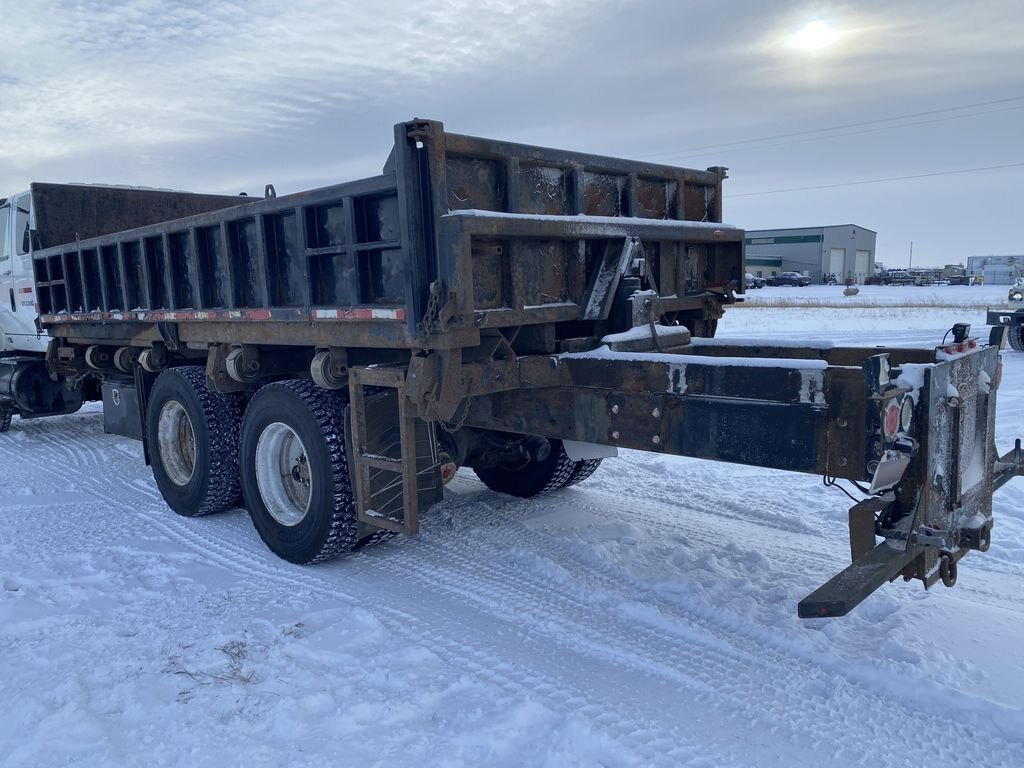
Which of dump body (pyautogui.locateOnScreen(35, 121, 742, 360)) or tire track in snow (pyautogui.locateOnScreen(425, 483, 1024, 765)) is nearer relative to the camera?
tire track in snow (pyautogui.locateOnScreen(425, 483, 1024, 765))

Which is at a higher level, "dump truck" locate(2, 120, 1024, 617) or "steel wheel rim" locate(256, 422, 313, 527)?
"dump truck" locate(2, 120, 1024, 617)

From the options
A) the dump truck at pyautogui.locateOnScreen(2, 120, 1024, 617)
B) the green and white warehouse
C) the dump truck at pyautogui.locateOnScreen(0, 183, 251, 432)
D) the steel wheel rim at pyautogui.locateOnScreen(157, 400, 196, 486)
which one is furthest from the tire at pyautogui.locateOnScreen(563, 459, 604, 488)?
the green and white warehouse

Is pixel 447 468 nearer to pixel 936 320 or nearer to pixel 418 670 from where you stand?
pixel 418 670

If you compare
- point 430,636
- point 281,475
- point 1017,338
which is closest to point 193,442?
point 281,475

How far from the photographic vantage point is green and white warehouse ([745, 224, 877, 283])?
73.1 m

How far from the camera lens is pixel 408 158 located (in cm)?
371

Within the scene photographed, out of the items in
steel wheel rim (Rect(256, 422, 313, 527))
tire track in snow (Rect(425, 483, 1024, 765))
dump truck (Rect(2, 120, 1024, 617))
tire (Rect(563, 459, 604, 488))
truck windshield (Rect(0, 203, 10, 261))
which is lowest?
tire track in snow (Rect(425, 483, 1024, 765))

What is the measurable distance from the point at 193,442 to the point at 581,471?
9.60ft

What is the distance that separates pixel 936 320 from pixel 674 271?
2061 centimetres

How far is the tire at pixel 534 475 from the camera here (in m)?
5.95

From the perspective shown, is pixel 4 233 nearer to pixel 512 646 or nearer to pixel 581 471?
pixel 581 471

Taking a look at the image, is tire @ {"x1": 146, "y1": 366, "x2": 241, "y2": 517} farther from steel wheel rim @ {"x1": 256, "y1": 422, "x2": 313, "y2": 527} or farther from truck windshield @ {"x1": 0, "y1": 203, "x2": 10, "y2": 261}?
truck windshield @ {"x1": 0, "y1": 203, "x2": 10, "y2": 261}

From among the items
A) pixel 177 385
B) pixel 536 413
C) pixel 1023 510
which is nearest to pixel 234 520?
pixel 177 385

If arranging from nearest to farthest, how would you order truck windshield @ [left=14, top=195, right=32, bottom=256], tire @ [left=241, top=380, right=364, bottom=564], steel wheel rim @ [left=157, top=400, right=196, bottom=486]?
tire @ [left=241, top=380, right=364, bottom=564] < steel wheel rim @ [left=157, top=400, right=196, bottom=486] < truck windshield @ [left=14, top=195, right=32, bottom=256]
